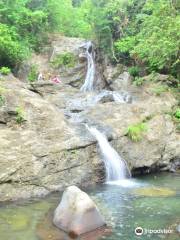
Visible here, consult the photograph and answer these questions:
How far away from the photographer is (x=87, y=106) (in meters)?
16.2

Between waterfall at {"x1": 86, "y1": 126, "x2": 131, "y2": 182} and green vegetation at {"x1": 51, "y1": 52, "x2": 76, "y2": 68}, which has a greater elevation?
green vegetation at {"x1": 51, "y1": 52, "x2": 76, "y2": 68}

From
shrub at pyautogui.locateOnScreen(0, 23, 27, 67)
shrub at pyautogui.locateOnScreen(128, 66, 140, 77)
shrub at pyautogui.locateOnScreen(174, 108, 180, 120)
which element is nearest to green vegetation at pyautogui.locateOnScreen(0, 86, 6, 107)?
shrub at pyautogui.locateOnScreen(0, 23, 27, 67)

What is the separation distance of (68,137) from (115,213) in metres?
3.81

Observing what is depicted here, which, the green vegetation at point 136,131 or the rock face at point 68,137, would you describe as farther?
the green vegetation at point 136,131

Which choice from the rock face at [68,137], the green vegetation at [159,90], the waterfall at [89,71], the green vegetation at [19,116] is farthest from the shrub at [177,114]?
the green vegetation at [19,116]

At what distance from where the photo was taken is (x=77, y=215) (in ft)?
26.5

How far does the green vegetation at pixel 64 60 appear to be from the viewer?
76.6 feet

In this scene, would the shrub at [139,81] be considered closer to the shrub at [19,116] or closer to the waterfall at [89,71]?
the waterfall at [89,71]

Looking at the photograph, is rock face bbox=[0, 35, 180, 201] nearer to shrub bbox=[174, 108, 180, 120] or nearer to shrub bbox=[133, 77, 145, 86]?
shrub bbox=[174, 108, 180, 120]

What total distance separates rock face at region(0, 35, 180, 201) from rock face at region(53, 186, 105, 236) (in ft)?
7.87

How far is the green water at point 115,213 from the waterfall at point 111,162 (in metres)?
0.92

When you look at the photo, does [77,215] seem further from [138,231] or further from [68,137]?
[68,137]

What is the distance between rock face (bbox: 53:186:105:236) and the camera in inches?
314

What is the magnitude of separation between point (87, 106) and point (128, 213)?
753 centimetres
